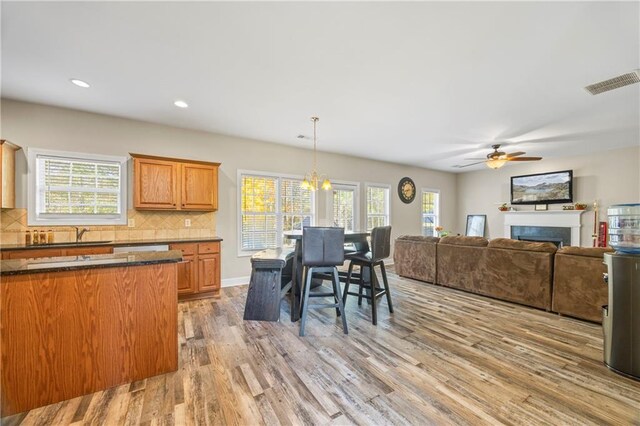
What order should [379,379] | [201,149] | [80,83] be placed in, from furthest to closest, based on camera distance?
[201,149]
[80,83]
[379,379]

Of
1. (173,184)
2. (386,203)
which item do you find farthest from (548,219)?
(173,184)

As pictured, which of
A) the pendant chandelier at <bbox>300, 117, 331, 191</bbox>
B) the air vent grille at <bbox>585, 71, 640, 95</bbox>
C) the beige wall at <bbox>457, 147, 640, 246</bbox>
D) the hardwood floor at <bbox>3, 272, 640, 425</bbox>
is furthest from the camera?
the beige wall at <bbox>457, 147, 640, 246</bbox>

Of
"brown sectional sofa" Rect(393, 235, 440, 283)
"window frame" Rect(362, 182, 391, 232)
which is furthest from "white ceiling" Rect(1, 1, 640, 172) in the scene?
Result: "window frame" Rect(362, 182, 391, 232)

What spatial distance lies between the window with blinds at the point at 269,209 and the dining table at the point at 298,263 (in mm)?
1767

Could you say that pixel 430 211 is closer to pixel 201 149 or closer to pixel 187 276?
pixel 201 149

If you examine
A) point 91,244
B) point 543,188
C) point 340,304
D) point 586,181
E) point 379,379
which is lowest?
point 379,379

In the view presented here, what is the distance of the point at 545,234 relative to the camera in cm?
634

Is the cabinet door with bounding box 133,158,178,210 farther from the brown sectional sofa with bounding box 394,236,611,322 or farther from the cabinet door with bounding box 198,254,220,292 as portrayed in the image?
the brown sectional sofa with bounding box 394,236,611,322

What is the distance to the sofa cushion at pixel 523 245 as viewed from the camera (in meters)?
3.32

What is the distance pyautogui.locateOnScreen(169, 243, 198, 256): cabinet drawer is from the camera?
3637 mm

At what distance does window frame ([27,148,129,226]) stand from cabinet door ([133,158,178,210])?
0.25m

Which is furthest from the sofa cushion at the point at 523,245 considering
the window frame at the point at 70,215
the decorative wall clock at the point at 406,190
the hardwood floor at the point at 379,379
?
the window frame at the point at 70,215

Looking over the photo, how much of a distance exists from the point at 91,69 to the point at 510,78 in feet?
13.9

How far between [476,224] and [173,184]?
801cm
